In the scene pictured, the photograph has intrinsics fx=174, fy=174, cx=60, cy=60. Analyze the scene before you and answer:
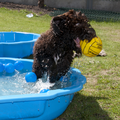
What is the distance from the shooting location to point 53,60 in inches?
128

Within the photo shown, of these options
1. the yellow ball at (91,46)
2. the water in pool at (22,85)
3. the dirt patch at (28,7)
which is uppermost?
the yellow ball at (91,46)

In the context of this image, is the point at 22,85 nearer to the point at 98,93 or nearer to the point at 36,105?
the point at 36,105

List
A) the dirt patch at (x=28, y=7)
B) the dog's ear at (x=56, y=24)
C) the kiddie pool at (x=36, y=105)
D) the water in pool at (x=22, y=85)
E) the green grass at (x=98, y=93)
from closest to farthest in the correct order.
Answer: the kiddie pool at (x=36, y=105) → the dog's ear at (x=56, y=24) → the green grass at (x=98, y=93) → the water in pool at (x=22, y=85) → the dirt patch at (x=28, y=7)

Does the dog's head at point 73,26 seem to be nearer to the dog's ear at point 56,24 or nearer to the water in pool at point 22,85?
the dog's ear at point 56,24

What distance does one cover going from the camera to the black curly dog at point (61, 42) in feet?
9.11

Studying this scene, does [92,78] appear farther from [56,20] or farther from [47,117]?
[56,20]

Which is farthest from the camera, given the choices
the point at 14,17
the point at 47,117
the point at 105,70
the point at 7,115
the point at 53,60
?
the point at 14,17

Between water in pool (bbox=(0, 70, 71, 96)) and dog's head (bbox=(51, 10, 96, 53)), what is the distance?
1050mm

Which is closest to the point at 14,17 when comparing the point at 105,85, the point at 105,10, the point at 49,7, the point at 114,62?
the point at 49,7

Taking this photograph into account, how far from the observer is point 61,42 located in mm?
2949

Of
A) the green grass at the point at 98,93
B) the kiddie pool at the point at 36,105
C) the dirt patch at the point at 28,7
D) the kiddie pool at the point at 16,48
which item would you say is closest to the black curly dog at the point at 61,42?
the kiddie pool at the point at 36,105

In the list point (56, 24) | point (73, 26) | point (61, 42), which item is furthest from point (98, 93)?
point (56, 24)

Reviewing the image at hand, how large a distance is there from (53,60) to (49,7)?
16.0 m

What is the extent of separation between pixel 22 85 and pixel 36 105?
1.36 metres
